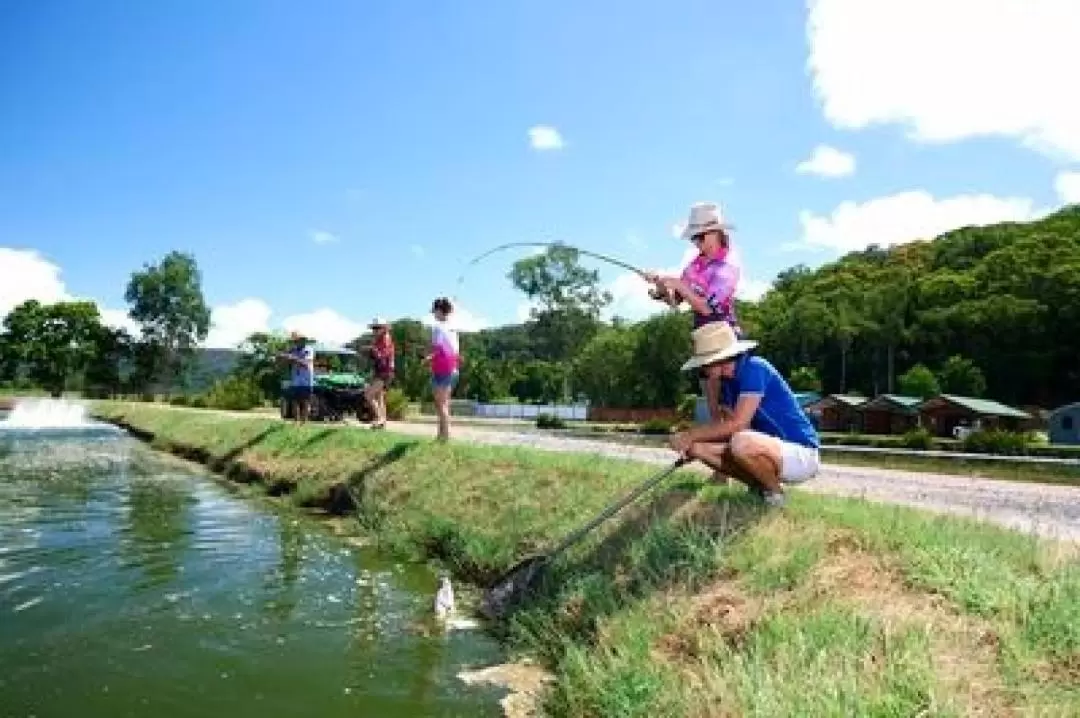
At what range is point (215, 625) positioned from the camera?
774 centimetres

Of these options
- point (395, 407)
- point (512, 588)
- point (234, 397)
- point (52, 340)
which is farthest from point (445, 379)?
point (52, 340)

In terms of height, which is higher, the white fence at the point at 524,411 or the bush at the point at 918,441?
the white fence at the point at 524,411

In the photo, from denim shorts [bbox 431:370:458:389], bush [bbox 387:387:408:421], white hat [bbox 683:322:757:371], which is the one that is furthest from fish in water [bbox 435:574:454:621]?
bush [bbox 387:387:408:421]

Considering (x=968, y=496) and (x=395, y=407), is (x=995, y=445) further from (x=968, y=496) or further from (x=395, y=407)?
(x=968, y=496)

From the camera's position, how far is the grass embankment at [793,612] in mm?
4488

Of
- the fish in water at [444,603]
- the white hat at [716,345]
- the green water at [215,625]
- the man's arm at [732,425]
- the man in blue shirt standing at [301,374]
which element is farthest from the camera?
the man in blue shirt standing at [301,374]

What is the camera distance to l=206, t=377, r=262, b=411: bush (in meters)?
51.9

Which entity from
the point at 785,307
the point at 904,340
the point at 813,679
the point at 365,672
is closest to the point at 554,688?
the point at 365,672

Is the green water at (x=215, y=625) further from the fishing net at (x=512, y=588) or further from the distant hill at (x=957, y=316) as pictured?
the distant hill at (x=957, y=316)

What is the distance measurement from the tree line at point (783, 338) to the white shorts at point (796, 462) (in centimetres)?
7346

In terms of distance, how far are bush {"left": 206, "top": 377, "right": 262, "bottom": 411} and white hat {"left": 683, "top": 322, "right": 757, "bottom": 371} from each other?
4705 centimetres

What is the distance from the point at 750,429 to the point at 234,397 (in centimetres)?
4891

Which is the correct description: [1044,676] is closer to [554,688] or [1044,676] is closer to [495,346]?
[554,688]

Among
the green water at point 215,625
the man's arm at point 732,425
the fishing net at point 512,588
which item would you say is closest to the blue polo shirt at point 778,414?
the man's arm at point 732,425
